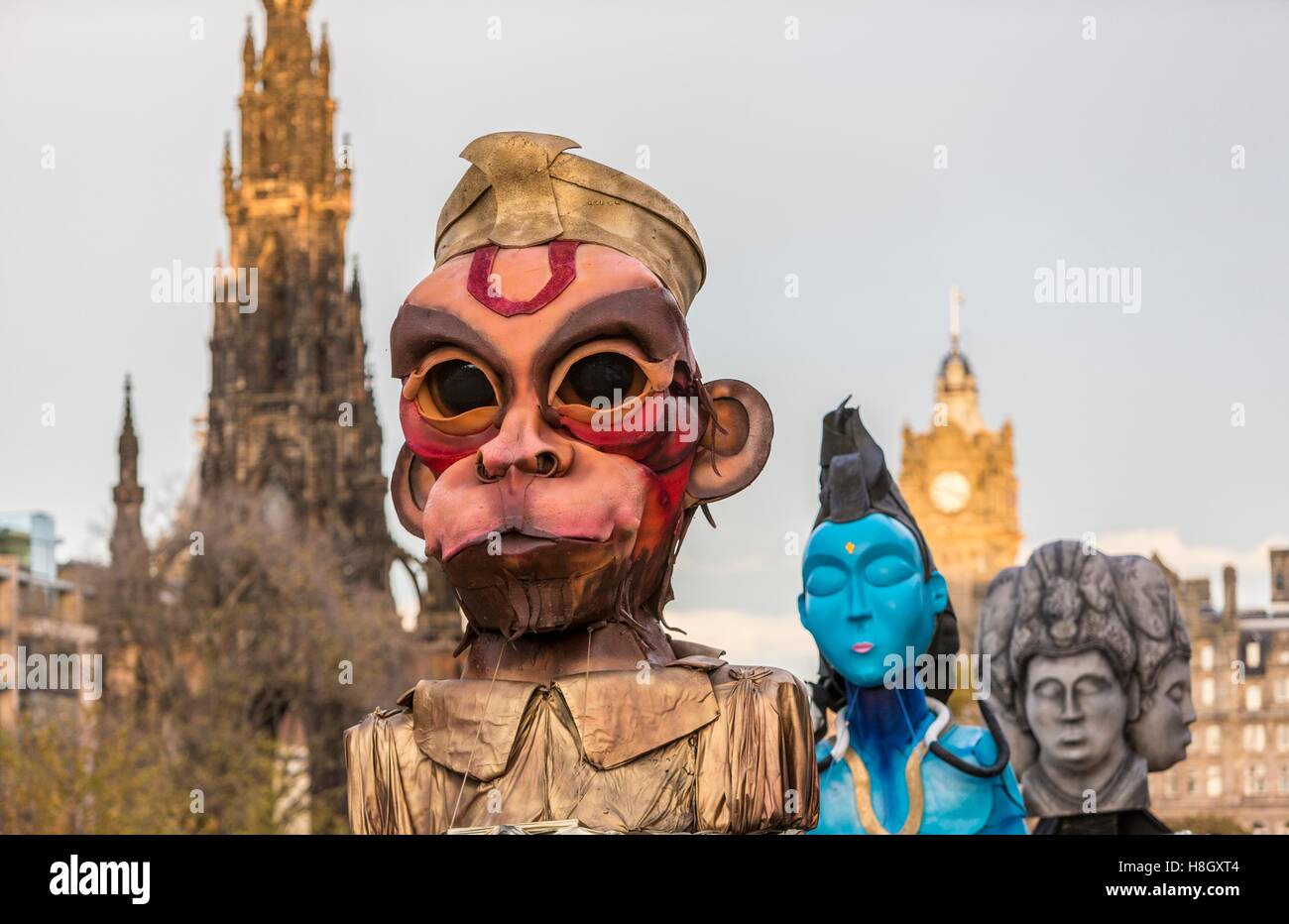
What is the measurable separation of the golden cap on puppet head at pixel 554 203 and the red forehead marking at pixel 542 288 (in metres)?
0.05

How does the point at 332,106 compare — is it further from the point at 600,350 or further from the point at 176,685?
the point at 600,350

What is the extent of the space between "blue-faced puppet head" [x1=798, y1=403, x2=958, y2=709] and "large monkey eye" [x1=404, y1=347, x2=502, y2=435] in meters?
3.94

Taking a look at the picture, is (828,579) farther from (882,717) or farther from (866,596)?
(882,717)

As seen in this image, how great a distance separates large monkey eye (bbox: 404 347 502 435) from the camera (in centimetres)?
685

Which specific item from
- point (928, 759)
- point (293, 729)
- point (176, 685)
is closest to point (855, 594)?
point (928, 759)

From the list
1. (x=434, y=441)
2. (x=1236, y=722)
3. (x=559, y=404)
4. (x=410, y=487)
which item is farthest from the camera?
(x=1236, y=722)

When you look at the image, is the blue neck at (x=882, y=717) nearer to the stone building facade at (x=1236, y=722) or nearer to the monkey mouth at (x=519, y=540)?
the monkey mouth at (x=519, y=540)

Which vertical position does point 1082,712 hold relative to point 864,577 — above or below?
below

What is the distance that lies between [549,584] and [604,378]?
1.98ft

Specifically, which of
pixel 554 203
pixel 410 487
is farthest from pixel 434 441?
pixel 554 203

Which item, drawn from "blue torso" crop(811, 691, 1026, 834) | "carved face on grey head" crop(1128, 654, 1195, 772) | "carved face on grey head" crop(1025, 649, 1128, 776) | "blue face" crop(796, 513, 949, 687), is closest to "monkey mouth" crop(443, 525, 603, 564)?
"blue face" crop(796, 513, 949, 687)

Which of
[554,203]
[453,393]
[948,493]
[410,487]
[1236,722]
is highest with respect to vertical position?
[948,493]

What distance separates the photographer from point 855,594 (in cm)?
1055

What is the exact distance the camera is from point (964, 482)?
233 feet
